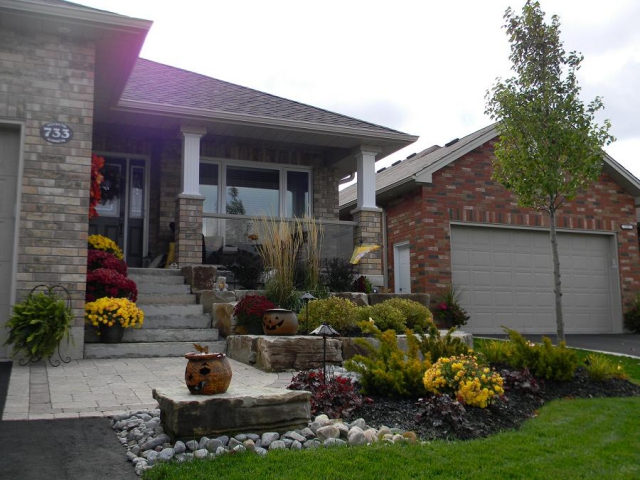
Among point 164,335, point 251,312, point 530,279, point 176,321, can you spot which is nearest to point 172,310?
Result: point 176,321

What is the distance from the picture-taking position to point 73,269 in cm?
711

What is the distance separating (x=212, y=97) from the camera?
11.0 metres

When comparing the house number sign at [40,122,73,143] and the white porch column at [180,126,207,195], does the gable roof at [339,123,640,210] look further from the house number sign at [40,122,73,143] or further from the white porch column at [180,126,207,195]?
the house number sign at [40,122,73,143]

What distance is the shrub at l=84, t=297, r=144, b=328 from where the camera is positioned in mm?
7301

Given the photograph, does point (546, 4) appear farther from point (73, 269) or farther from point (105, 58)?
point (73, 269)

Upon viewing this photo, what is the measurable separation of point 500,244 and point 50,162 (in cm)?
910

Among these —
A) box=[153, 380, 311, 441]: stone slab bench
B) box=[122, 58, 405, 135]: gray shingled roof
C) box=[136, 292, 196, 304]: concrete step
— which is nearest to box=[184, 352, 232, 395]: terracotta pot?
box=[153, 380, 311, 441]: stone slab bench

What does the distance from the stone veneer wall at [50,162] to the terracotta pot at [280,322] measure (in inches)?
85.3

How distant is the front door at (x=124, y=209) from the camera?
36.4ft

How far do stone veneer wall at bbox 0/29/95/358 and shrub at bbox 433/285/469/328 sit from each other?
6.76 metres

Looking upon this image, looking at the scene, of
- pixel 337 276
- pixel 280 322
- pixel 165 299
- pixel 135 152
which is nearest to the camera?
pixel 280 322

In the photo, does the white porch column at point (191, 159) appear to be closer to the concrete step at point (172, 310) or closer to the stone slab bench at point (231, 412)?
the concrete step at point (172, 310)

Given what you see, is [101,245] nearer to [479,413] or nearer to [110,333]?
[110,333]

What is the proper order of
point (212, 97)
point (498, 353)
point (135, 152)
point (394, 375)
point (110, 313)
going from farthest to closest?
point (135, 152) < point (212, 97) < point (110, 313) < point (498, 353) < point (394, 375)
